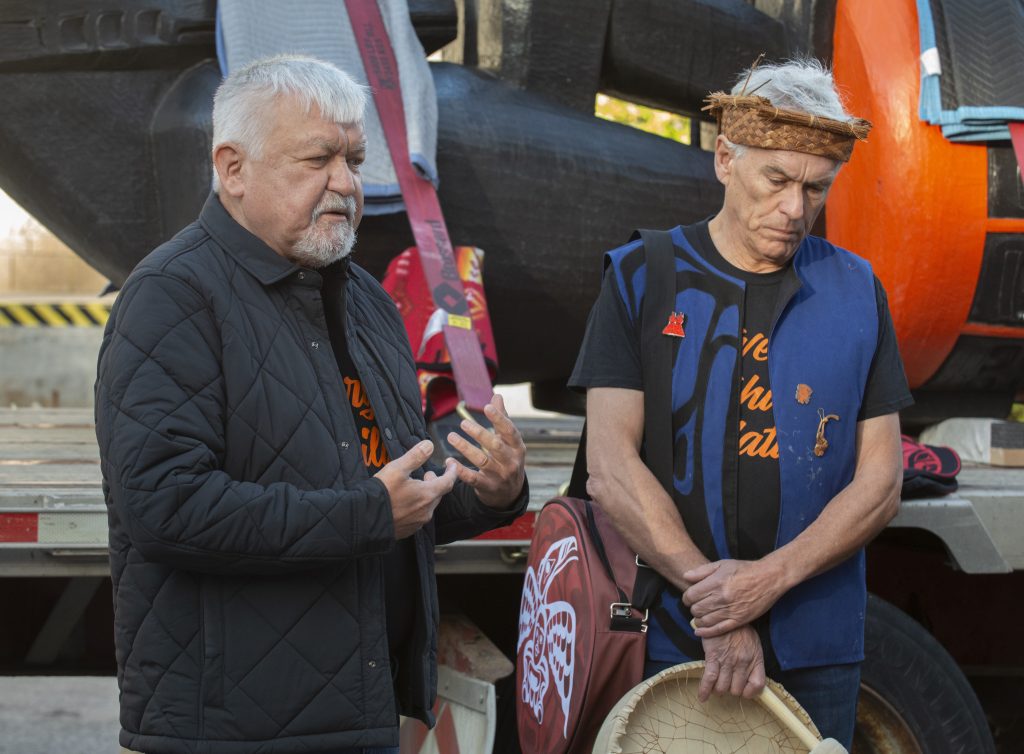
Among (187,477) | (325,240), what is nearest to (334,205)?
(325,240)

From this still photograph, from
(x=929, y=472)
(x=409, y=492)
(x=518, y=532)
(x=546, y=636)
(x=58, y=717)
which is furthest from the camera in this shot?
(x=58, y=717)

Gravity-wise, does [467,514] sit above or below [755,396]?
below

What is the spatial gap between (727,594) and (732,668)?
4.2 inches

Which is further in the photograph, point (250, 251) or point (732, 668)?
point (732, 668)

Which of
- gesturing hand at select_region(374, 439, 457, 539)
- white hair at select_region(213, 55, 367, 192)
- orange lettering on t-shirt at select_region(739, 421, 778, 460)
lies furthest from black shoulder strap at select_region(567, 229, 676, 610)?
white hair at select_region(213, 55, 367, 192)

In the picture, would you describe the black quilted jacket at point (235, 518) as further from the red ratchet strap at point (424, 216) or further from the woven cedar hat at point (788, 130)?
the red ratchet strap at point (424, 216)

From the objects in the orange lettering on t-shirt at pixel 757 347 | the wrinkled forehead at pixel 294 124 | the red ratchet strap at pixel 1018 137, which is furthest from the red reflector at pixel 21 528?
the red ratchet strap at pixel 1018 137

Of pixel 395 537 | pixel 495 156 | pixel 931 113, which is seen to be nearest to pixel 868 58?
pixel 931 113

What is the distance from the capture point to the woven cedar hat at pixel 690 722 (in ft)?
6.35

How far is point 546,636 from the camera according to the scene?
2.18 metres

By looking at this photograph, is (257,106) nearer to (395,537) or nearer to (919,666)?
(395,537)

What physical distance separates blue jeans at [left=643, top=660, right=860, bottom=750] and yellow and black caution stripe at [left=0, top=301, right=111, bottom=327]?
341 inches

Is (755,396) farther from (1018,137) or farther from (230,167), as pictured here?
(1018,137)

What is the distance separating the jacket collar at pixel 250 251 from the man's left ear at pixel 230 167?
0.04m
